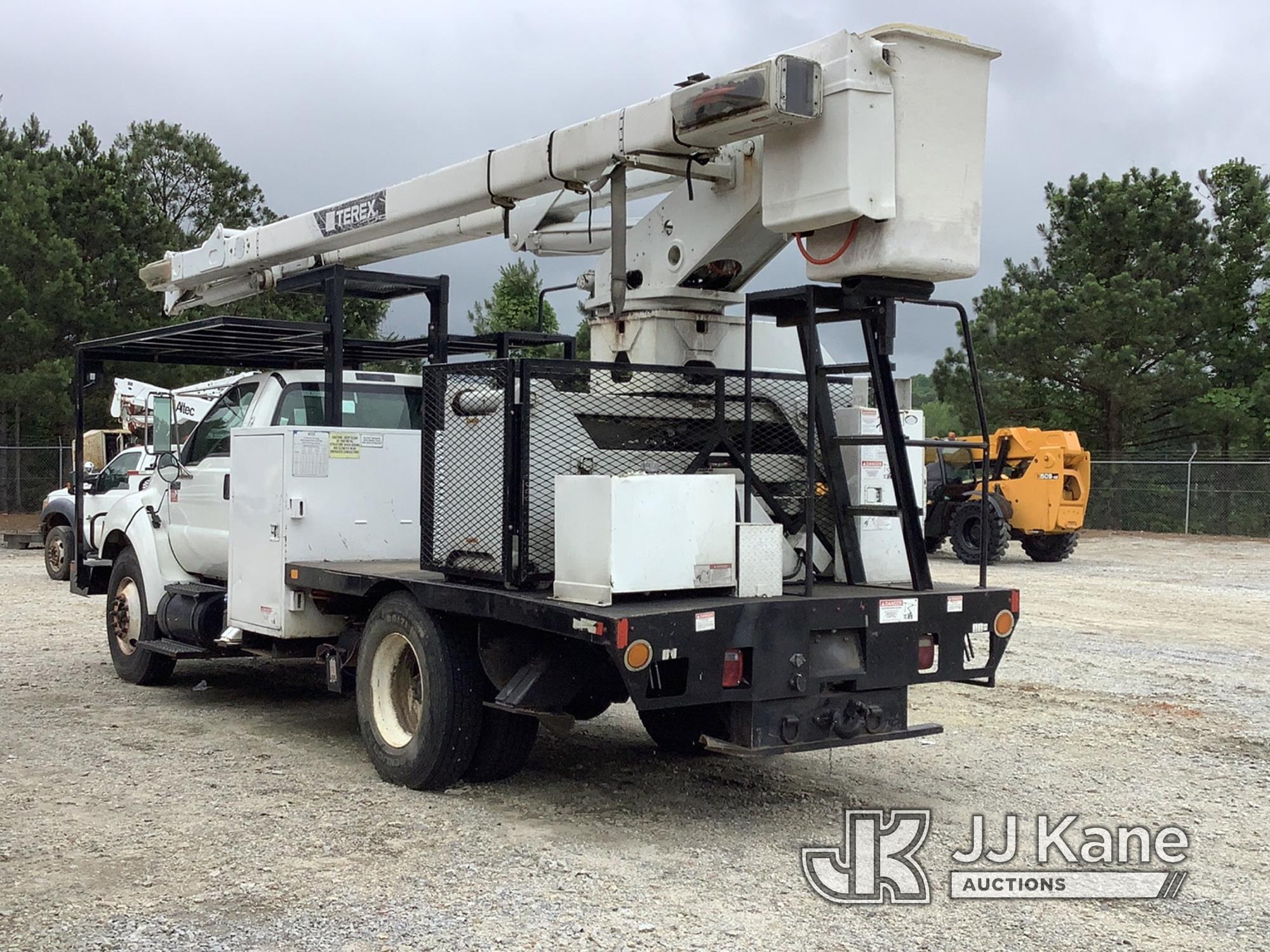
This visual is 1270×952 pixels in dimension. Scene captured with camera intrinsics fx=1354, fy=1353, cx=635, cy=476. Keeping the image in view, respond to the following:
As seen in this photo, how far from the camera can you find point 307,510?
25.8 feet

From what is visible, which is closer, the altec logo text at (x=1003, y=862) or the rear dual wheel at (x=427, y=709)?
the altec logo text at (x=1003, y=862)

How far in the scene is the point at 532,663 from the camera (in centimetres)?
623

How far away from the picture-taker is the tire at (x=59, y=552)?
61.9ft

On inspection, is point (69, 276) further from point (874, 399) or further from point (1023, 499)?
point (874, 399)

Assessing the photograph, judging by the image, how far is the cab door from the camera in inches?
359

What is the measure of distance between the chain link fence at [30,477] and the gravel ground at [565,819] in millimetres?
22839

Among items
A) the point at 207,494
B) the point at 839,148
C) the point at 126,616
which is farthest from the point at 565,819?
the point at 126,616

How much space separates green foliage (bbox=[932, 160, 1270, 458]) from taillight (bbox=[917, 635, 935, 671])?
30.1m

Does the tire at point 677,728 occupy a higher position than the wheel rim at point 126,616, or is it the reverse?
the wheel rim at point 126,616

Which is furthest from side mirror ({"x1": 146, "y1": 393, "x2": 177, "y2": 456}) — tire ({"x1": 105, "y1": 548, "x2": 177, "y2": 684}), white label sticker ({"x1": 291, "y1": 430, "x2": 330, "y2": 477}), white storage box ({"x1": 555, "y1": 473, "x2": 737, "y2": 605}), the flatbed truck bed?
white storage box ({"x1": 555, "y1": 473, "x2": 737, "y2": 605})

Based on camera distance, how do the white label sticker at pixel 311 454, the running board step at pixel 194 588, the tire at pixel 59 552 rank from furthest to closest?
1. the tire at pixel 59 552
2. the running board step at pixel 194 588
3. the white label sticker at pixel 311 454

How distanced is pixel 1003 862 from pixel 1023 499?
17993 mm

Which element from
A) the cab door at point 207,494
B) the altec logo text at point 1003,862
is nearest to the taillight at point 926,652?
the altec logo text at point 1003,862

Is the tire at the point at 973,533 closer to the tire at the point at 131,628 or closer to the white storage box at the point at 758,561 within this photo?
the tire at the point at 131,628
